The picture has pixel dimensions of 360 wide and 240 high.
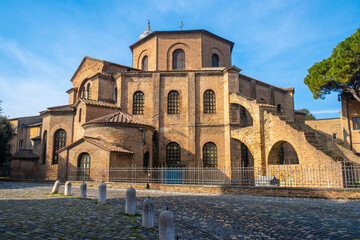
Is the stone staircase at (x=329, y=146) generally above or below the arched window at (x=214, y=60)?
below

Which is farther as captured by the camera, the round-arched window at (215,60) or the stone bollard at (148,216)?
Result: the round-arched window at (215,60)

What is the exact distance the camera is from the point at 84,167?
19.1 m

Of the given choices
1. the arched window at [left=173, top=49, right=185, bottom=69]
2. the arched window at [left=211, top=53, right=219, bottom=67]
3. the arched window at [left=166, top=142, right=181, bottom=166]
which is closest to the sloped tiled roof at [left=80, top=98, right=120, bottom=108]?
the arched window at [left=166, top=142, right=181, bottom=166]

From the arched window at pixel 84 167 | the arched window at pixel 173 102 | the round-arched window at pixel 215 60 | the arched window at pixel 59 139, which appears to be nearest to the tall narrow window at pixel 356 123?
the round-arched window at pixel 215 60

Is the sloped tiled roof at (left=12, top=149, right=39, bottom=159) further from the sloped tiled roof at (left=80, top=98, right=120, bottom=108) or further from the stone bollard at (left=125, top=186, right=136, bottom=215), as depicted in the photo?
the stone bollard at (left=125, top=186, right=136, bottom=215)

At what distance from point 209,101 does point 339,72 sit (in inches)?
497

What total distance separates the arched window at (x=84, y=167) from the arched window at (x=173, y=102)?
8.18 m

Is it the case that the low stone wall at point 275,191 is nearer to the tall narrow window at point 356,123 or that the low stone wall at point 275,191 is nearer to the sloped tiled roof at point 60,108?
the sloped tiled roof at point 60,108

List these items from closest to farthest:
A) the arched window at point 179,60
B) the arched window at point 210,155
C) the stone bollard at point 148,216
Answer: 1. the stone bollard at point 148,216
2. the arched window at point 210,155
3. the arched window at point 179,60

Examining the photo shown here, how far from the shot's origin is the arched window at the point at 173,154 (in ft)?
76.8

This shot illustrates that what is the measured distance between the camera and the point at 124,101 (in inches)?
966

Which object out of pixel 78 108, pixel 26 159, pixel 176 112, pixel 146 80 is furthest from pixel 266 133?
pixel 26 159

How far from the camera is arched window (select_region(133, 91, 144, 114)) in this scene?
2459cm

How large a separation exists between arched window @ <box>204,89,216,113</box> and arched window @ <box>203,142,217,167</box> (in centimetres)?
289
